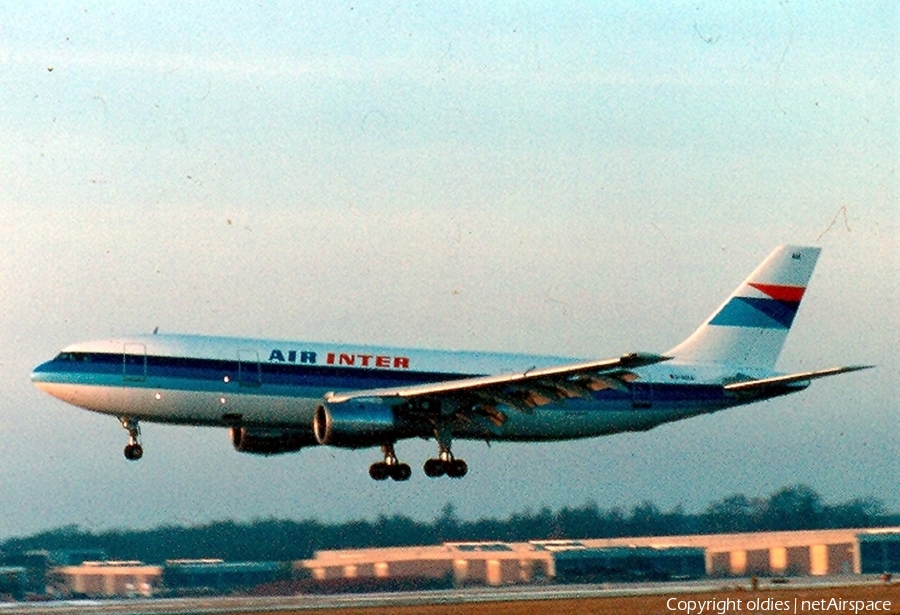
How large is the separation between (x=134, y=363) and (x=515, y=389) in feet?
41.4

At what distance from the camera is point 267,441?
2712 inches

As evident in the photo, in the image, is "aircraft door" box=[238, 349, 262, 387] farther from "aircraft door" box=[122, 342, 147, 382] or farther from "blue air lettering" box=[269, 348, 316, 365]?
"aircraft door" box=[122, 342, 147, 382]

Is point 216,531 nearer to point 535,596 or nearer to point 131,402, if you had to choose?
point 131,402

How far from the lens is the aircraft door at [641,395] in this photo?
68938 millimetres

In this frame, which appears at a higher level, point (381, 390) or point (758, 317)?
point (758, 317)

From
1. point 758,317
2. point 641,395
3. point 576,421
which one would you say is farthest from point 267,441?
point 758,317

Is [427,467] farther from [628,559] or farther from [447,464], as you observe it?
[628,559]

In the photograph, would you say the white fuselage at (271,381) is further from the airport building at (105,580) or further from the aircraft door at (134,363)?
the airport building at (105,580)

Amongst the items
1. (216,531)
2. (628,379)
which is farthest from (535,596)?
(216,531)

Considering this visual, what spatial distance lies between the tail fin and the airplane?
0.33 meters

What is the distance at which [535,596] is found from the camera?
202ft

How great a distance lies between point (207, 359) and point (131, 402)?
2.85 meters

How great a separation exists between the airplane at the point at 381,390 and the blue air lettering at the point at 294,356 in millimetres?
34

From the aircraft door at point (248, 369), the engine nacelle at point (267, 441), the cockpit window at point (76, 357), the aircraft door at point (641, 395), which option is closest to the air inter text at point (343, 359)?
the aircraft door at point (248, 369)
